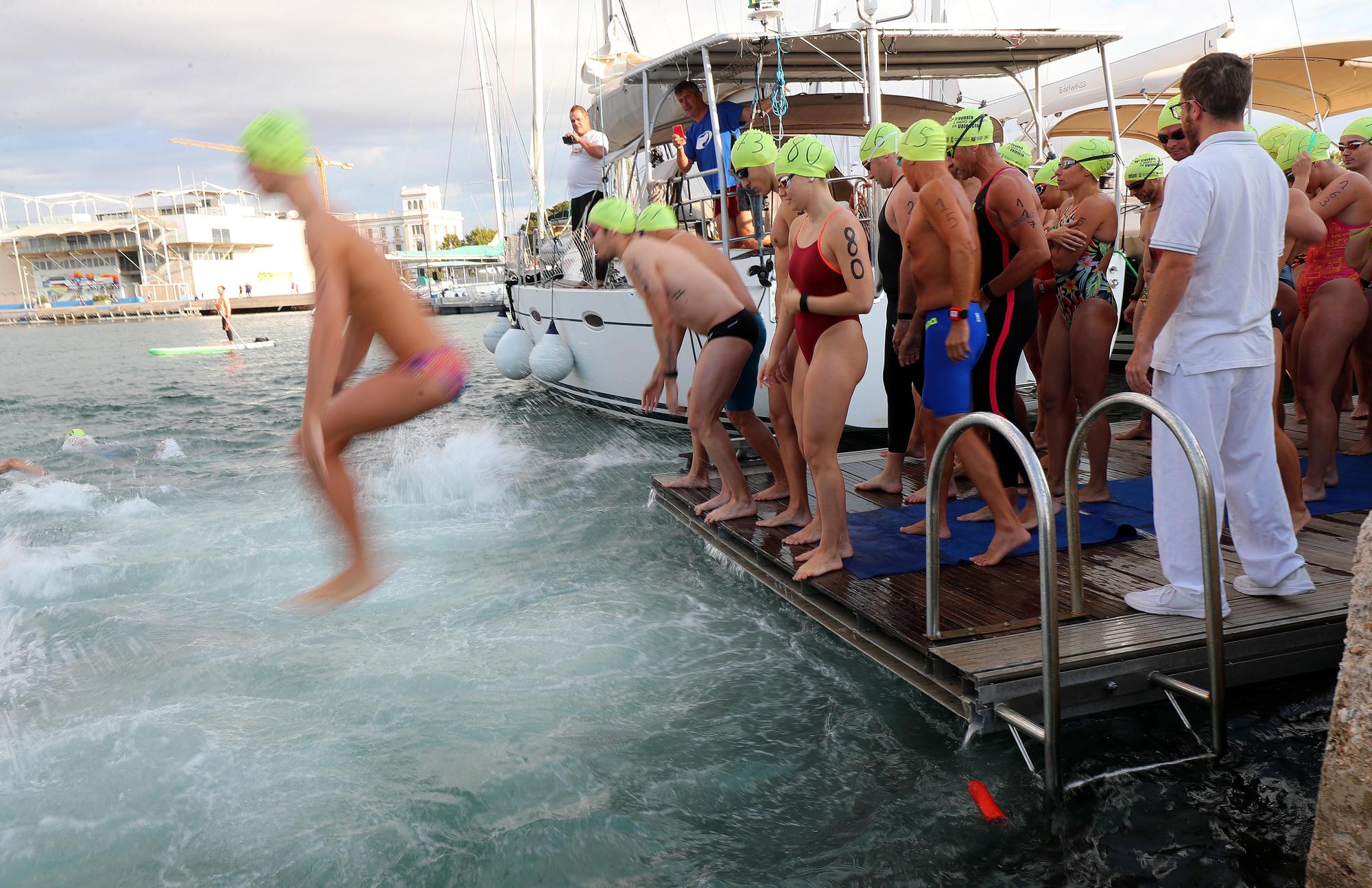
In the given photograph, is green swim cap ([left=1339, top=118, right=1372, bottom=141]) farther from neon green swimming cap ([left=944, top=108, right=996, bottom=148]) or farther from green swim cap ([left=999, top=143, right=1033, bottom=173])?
neon green swimming cap ([left=944, top=108, right=996, bottom=148])

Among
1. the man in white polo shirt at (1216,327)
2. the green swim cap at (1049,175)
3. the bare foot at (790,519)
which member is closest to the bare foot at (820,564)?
the bare foot at (790,519)

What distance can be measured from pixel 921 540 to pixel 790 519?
995 mm

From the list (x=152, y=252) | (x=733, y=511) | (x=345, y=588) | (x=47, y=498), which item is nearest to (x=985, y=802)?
(x=345, y=588)

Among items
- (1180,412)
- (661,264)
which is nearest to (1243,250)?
(1180,412)

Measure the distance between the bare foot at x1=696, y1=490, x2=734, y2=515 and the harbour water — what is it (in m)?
0.42

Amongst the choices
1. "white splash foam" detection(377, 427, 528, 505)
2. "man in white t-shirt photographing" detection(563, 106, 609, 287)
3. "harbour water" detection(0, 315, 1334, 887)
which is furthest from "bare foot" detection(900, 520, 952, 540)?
"man in white t-shirt photographing" detection(563, 106, 609, 287)

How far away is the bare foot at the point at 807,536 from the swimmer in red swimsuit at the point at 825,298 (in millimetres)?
603

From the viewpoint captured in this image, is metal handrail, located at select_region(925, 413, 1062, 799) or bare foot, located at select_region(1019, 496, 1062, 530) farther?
bare foot, located at select_region(1019, 496, 1062, 530)

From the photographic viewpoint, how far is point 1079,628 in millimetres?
3789

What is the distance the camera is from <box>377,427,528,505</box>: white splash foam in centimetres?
984

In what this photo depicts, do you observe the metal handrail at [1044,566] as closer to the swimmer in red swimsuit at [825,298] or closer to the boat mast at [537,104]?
the swimmer in red swimsuit at [825,298]

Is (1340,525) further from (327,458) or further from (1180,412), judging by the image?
(327,458)

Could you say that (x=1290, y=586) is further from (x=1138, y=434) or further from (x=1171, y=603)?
(x=1138, y=434)

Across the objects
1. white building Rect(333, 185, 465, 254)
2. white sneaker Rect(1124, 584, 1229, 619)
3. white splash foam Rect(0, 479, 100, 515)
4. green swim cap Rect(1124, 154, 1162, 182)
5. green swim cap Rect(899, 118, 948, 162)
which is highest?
white building Rect(333, 185, 465, 254)
